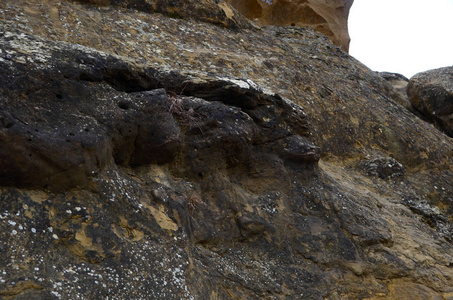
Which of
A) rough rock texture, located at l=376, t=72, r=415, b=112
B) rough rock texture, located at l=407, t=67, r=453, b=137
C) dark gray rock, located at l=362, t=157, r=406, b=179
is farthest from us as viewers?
rough rock texture, located at l=376, t=72, r=415, b=112

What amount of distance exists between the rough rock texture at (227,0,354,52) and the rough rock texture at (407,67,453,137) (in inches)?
162

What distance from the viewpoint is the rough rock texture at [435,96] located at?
44.1 feet

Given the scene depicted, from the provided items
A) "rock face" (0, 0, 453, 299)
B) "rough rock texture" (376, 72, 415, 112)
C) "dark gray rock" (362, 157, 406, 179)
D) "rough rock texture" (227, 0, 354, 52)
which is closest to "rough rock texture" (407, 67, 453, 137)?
"rough rock texture" (376, 72, 415, 112)

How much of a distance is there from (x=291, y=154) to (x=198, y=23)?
4852 mm

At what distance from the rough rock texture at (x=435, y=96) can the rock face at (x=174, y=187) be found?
4.68m

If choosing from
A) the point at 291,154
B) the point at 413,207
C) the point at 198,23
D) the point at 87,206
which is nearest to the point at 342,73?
the point at 198,23

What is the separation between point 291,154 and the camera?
661cm

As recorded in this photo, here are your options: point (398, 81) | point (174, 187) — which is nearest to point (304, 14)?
point (398, 81)

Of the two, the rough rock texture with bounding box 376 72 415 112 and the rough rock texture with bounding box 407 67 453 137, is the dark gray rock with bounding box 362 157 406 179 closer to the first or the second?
the rough rock texture with bounding box 407 67 453 137

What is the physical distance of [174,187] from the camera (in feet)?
17.7

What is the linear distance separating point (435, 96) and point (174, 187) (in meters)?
10.6

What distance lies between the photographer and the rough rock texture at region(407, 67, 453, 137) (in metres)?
13.4

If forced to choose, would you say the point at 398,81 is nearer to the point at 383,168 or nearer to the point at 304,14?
the point at 304,14

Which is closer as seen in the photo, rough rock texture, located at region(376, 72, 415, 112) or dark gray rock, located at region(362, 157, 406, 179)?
dark gray rock, located at region(362, 157, 406, 179)
